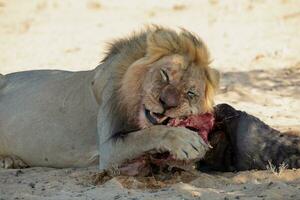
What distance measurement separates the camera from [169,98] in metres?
4.15

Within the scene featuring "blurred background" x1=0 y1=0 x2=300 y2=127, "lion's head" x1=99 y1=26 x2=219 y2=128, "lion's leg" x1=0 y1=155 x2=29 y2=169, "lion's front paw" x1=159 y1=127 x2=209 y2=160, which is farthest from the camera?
"blurred background" x1=0 y1=0 x2=300 y2=127

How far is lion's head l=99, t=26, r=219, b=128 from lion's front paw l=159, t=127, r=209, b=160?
4.7 inches

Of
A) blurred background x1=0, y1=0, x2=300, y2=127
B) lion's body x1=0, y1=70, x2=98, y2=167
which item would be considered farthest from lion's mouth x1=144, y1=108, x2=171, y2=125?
blurred background x1=0, y1=0, x2=300, y2=127

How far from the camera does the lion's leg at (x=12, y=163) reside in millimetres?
5402

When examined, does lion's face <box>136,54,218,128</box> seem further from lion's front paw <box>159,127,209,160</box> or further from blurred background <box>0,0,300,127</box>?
blurred background <box>0,0,300,127</box>

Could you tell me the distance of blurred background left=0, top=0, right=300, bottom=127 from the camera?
7.82 m

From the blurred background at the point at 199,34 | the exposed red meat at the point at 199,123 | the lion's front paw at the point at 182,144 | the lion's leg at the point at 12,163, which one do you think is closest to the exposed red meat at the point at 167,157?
the exposed red meat at the point at 199,123

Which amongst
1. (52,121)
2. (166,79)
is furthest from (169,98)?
(52,121)

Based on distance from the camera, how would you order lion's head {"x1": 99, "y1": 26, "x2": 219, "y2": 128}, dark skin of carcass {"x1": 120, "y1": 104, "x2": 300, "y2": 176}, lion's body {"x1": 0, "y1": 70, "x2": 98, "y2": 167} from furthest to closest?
lion's body {"x1": 0, "y1": 70, "x2": 98, "y2": 167}, dark skin of carcass {"x1": 120, "y1": 104, "x2": 300, "y2": 176}, lion's head {"x1": 99, "y1": 26, "x2": 219, "y2": 128}

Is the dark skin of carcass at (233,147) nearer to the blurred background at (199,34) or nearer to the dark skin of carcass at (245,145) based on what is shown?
the dark skin of carcass at (245,145)

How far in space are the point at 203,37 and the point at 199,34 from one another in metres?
0.15

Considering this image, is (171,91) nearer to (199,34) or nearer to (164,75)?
(164,75)

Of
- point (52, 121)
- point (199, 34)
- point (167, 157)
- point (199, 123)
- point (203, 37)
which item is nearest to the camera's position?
point (167, 157)

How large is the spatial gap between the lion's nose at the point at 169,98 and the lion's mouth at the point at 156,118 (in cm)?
11
